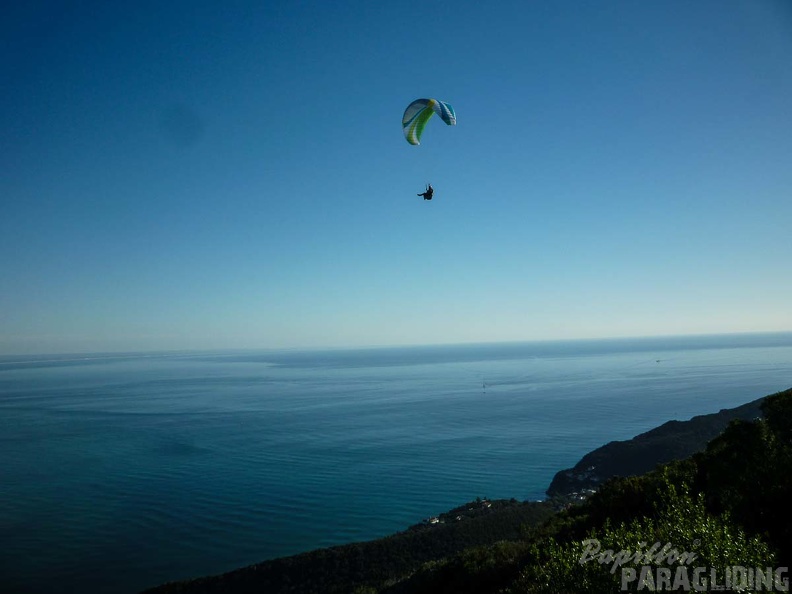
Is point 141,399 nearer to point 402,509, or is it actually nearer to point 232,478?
point 232,478

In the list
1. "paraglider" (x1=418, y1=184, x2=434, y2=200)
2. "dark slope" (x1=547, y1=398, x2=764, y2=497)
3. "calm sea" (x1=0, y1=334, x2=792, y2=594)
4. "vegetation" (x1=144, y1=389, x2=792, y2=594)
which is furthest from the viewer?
"dark slope" (x1=547, y1=398, x2=764, y2=497)

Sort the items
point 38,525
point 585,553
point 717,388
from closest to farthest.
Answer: point 585,553
point 38,525
point 717,388

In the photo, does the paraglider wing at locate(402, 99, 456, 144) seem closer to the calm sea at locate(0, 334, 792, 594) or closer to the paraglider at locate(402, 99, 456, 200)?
the paraglider at locate(402, 99, 456, 200)

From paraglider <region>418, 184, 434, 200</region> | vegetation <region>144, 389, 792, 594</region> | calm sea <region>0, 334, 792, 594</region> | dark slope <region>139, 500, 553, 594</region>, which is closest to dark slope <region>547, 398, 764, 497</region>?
calm sea <region>0, 334, 792, 594</region>

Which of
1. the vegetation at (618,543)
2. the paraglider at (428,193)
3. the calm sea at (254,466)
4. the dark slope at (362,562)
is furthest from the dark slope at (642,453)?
the paraglider at (428,193)

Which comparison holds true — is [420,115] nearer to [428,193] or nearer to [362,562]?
[428,193]

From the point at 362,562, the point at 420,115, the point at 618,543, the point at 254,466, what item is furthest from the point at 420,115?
the point at 254,466

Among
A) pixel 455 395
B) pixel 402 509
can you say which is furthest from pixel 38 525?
pixel 455 395
